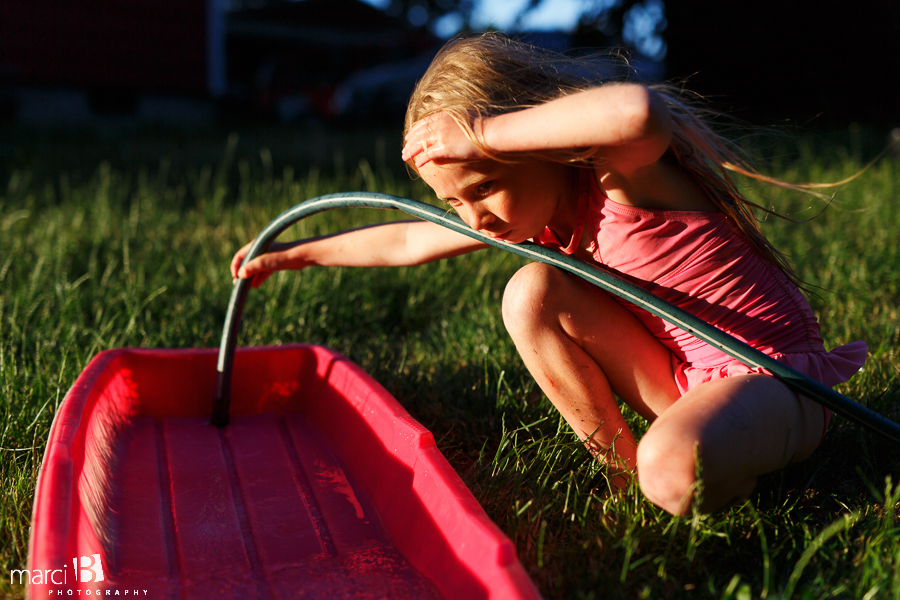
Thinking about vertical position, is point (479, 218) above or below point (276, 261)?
above

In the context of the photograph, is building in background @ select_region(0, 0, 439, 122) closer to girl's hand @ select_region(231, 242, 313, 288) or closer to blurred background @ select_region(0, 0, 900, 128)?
blurred background @ select_region(0, 0, 900, 128)

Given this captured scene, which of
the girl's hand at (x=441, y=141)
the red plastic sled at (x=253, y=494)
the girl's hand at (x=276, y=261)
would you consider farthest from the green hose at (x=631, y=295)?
the red plastic sled at (x=253, y=494)

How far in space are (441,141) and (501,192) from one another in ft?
0.50

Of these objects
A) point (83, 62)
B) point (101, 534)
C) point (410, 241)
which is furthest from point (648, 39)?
point (101, 534)

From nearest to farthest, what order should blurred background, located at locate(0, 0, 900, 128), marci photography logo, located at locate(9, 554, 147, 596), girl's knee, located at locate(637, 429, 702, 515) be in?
1. marci photography logo, located at locate(9, 554, 147, 596)
2. girl's knee, located at locate(637, 429, 702, 515)
3. blurred background, located at locate(0, 0, 900, 128)

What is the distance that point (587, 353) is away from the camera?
4.91 feet

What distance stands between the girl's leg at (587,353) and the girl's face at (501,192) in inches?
4.7

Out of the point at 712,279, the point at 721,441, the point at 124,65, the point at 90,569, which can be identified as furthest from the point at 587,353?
the point at 124,65

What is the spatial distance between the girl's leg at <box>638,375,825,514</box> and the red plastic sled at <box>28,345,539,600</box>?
293 millimetres

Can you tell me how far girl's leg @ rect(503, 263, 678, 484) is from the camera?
144 centimetres

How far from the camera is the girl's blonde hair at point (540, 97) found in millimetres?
1288

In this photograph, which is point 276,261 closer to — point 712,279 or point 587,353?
point 587,353

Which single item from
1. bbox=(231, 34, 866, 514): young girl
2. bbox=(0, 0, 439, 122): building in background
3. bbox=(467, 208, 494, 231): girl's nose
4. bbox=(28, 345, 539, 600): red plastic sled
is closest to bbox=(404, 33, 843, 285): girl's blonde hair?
bbox=(231, 34, 866, 514): young girl

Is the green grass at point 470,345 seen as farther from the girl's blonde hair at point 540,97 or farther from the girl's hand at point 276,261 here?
the girl's hand at point 276,261
